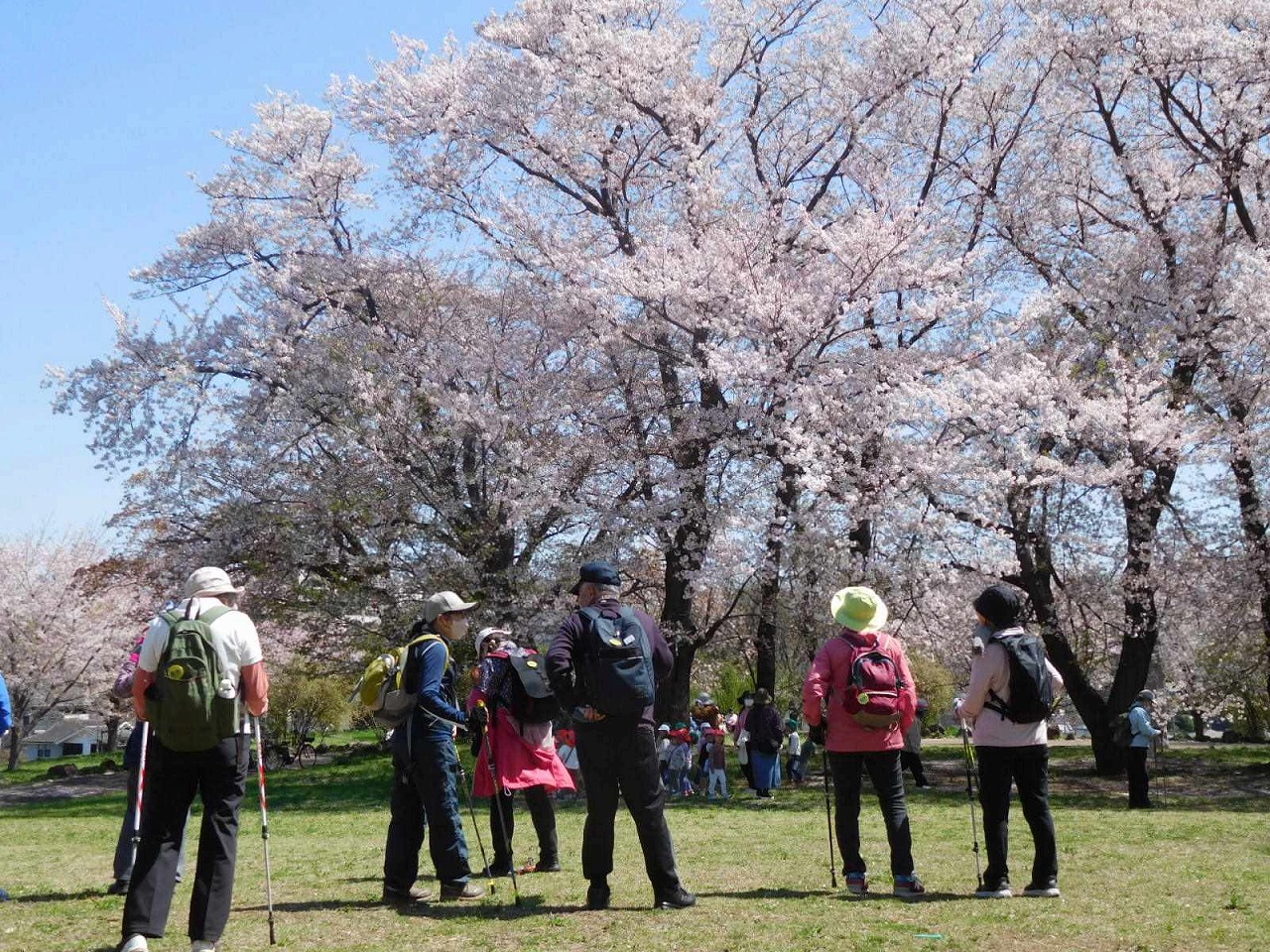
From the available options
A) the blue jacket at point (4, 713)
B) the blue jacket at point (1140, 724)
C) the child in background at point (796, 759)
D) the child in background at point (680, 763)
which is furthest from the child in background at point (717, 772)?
the blue jacket at point (4, 713)

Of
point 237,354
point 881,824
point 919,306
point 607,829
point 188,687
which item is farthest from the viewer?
point 237,354

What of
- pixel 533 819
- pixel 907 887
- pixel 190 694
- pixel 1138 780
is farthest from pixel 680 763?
pixel 190 694

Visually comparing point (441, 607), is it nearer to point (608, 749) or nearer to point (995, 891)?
point (608, 749)

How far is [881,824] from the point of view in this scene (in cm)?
1192

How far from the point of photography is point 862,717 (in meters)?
6.90

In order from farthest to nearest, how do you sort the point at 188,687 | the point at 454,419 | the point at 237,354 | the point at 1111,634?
the point at 1111,634
the point at 237,354
the point at 454,419
the point at 188,687

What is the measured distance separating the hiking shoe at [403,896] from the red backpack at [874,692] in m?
2.46

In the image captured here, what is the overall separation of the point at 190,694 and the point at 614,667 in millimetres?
2034

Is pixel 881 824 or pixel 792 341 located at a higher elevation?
pixel 792 341

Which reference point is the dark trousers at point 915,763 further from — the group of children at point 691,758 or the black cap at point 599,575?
the black cap at point 599,575

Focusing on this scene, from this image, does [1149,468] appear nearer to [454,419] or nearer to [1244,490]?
[1244,490]

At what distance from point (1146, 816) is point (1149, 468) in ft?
21.3

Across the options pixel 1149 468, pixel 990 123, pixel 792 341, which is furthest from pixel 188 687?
pixel 990 123

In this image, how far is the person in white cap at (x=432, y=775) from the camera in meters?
6.73
